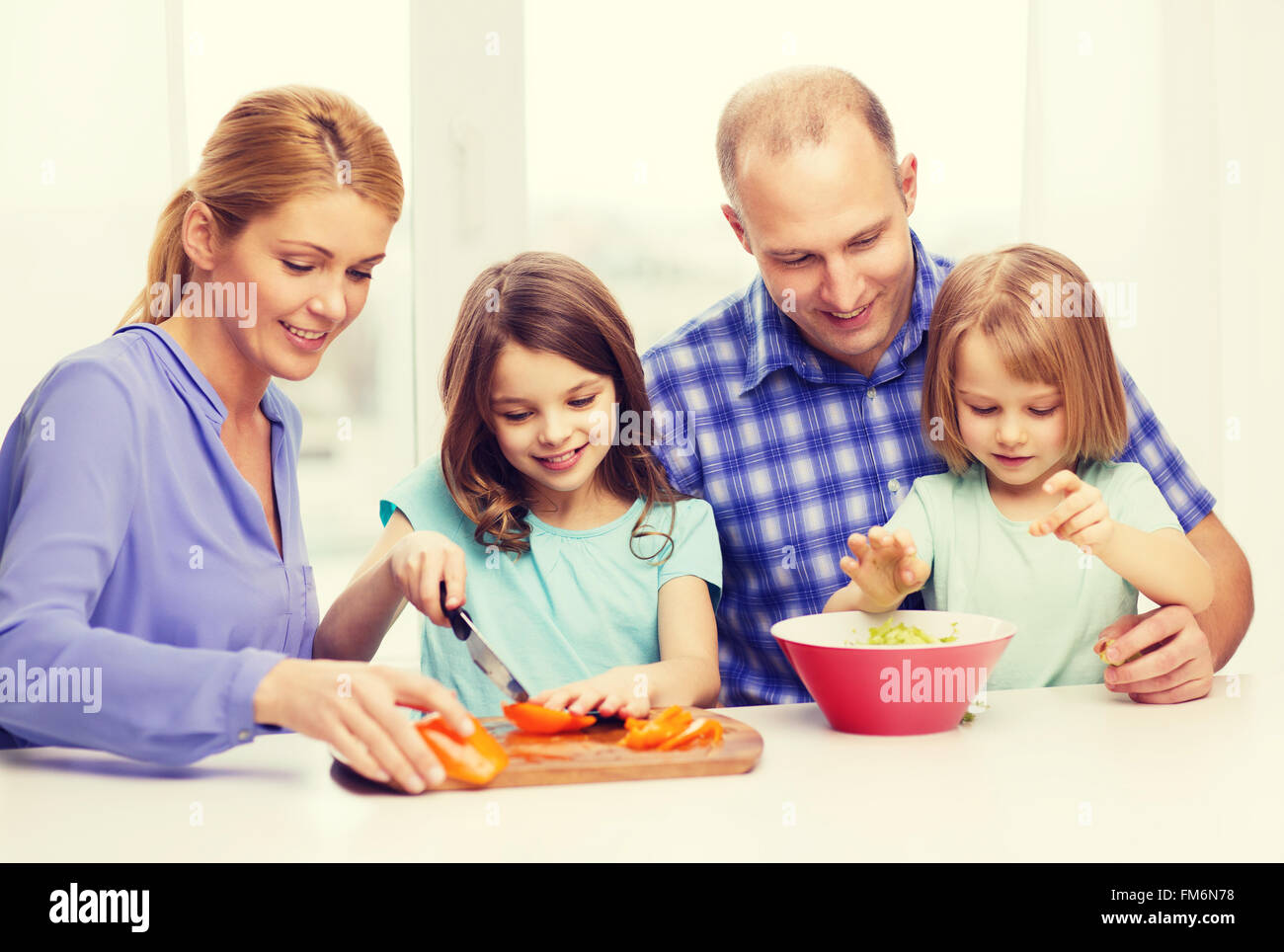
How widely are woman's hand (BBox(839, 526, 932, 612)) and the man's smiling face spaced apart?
0.42 meters

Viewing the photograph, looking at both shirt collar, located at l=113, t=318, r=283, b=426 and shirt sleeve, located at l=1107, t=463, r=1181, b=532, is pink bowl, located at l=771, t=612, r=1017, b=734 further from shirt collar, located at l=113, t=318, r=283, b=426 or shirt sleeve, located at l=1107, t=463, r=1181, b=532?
shirt collar, located at l=113, t=318, r=283, b=426

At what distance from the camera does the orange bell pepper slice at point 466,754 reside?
1001 mm

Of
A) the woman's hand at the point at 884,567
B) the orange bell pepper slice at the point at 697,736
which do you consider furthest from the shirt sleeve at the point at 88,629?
the woman's hand at the point at 884,567

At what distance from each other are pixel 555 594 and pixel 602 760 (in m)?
0.54

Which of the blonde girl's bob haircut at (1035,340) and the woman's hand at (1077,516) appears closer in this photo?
the woman's hand at (1077,516)

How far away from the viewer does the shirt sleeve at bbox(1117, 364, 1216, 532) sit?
5.41ft

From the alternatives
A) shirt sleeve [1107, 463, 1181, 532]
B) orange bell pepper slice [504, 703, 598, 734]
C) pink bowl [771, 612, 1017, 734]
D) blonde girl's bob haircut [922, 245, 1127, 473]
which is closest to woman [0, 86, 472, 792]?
orange bell pepper slice [504, 703, 598, 734]

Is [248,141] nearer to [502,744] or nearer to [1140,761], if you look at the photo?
[502,744]

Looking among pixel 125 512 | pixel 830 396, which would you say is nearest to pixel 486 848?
pixel 125 512

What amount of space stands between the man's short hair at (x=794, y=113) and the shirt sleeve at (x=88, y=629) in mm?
915

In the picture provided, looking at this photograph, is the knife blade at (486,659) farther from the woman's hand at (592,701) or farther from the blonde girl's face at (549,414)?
the blonde girl's face at (549,414)

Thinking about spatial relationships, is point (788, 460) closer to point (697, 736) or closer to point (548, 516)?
point (548, 516)

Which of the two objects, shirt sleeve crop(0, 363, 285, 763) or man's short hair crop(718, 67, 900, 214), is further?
man's short hair crop(718, 67, 900, 214)

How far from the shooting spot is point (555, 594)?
1563mm
